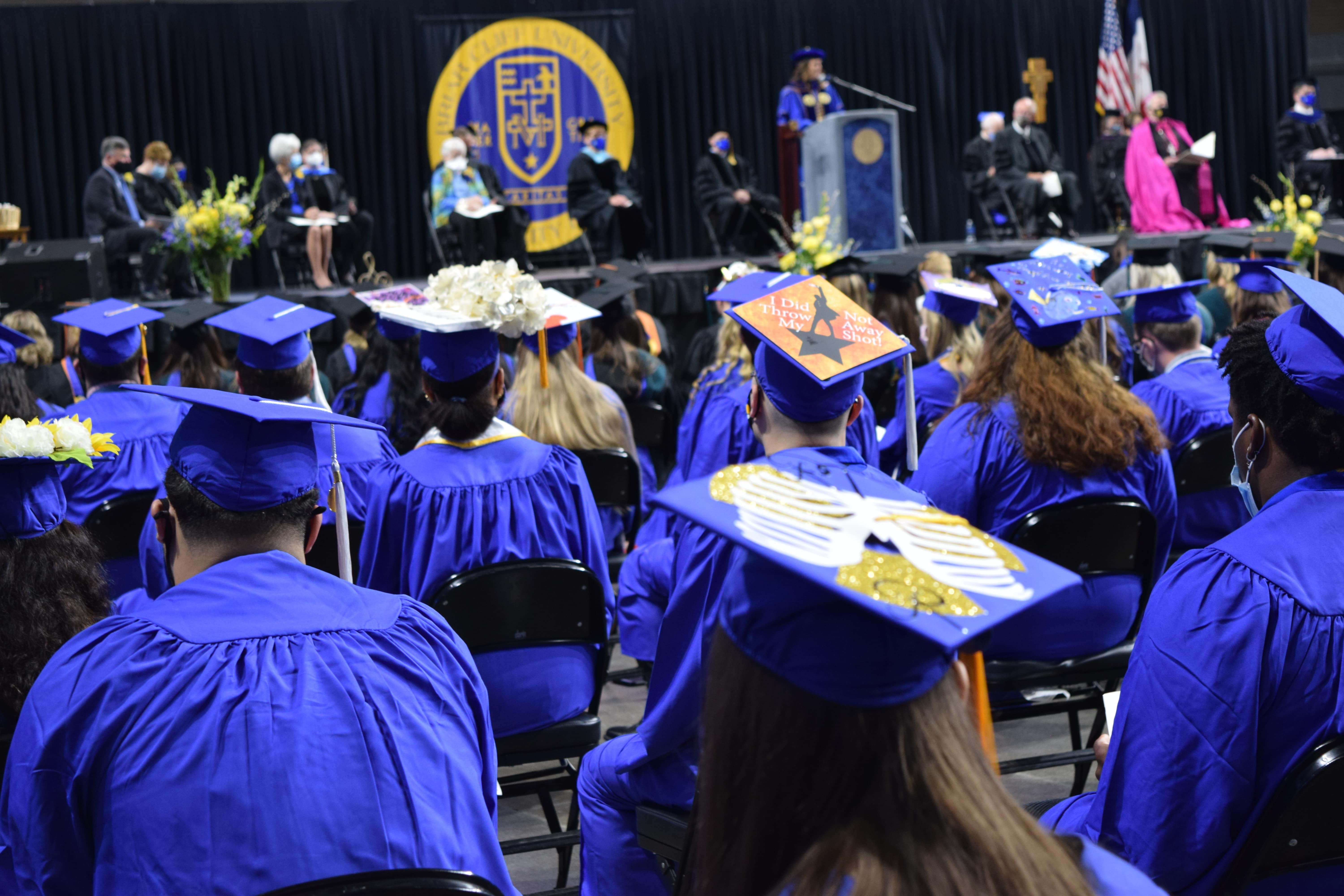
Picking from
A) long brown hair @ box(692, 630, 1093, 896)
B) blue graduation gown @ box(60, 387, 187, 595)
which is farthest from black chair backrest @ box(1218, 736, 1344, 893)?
blue graduation gown @ box(60, 387, 187, 595)

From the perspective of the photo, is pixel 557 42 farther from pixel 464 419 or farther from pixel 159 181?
pixel 464 419

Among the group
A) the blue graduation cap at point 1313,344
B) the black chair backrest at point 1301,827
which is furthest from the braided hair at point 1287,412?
the black chair backrest at point 1301,827

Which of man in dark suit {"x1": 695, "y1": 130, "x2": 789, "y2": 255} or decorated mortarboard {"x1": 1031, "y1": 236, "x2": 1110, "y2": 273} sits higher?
man in dark suit {"x1": 695, "y1": 130, "x2": 789, "y2": 255}

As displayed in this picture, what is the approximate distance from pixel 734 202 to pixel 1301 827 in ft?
35.8

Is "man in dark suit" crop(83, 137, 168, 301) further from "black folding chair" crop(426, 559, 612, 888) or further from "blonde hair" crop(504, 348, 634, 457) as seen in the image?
"black folding chair" crop(426, 559, 612, 888)

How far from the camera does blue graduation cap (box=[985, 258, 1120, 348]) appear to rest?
3.08 meters

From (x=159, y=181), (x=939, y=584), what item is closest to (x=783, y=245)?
(x=159, y=181)

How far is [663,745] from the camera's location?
211cm

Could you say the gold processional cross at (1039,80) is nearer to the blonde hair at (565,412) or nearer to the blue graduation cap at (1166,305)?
the blue graduation cap at (1166,305)

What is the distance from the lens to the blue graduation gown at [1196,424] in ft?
13.1

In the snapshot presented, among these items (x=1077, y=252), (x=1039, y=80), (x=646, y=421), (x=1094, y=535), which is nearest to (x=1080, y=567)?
(x=1094, y=535)

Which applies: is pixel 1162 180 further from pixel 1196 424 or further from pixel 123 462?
pixel 123 462

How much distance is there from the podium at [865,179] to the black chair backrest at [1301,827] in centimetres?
947

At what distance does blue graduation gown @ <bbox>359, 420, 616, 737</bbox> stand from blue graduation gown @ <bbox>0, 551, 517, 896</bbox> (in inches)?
50.1
